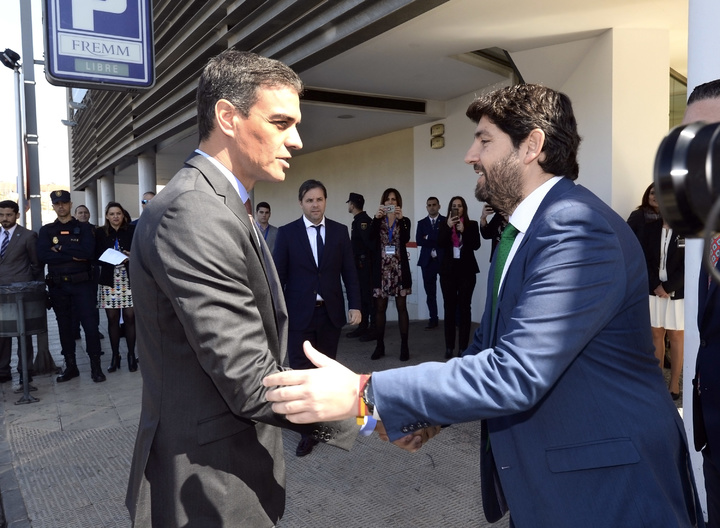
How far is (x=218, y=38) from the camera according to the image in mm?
8344

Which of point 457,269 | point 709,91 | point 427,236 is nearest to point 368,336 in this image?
point 427,236

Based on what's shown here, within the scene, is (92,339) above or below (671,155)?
below

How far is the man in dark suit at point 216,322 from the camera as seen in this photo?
4.61ft

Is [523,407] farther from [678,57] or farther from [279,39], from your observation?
[678,57]

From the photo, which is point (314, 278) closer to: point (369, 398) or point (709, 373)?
point (709, 373)

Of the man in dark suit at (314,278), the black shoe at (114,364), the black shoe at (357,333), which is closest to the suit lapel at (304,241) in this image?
the man in dark suit at (314,278)

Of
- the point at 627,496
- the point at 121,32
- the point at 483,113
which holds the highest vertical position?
the point at 121,32

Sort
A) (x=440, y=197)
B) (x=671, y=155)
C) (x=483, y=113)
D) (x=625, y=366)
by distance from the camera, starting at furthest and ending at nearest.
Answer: (x=440, y=197) < (x=483, y=113) < (x=625, y=366) < (x=671, y=155)

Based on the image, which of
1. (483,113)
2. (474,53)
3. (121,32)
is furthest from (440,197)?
(483,113)

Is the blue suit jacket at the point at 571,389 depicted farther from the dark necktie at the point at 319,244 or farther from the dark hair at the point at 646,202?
the dark hair at the point at 646,202

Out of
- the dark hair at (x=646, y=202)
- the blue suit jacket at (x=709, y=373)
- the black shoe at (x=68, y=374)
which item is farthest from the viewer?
the black shoe at (x=68, y=374)

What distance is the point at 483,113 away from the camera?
5.67 ft

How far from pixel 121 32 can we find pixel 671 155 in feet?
19.7

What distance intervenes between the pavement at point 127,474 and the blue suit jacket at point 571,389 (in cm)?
205
